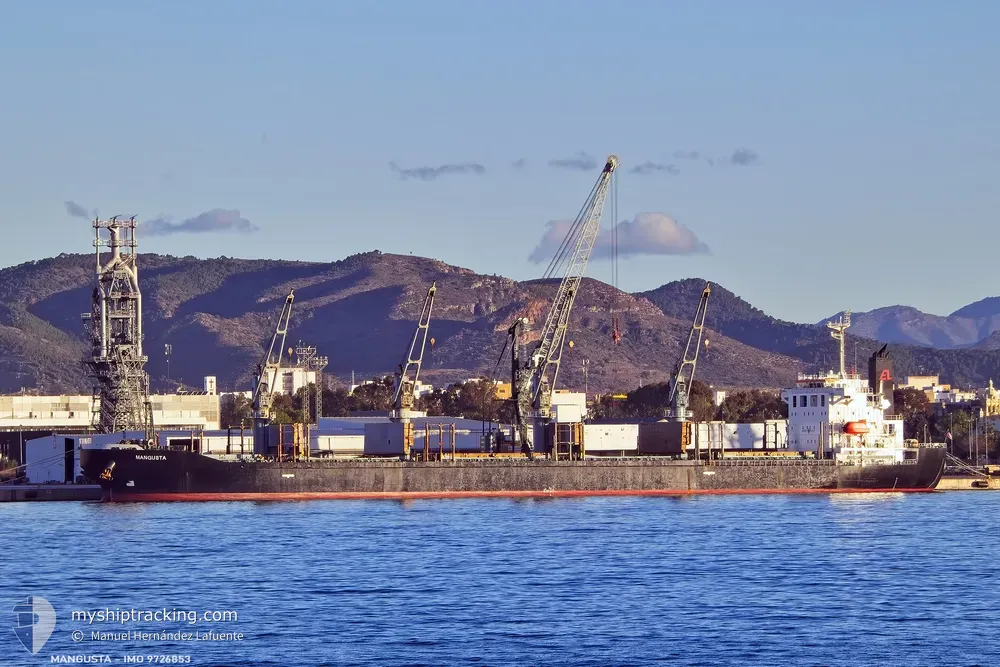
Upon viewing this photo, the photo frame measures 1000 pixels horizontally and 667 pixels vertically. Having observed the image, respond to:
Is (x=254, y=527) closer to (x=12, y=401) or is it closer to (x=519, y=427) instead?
(x=519, y=427)

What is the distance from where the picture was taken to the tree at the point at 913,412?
176750 millimetres

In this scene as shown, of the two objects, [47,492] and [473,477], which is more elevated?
[473,477]

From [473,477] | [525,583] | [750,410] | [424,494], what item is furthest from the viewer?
[750,410]

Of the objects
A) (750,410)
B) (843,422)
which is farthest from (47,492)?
(750,410)

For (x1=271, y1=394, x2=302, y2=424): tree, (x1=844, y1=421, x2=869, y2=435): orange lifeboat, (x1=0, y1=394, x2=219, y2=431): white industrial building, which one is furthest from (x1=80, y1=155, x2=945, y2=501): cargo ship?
(x1=271, y1=394, x2=302, y2=424): tree

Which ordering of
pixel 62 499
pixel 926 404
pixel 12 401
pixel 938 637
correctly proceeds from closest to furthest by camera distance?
pixel 938 637 < pixel 62 499 < pixel 12 401 < pixel 926 404

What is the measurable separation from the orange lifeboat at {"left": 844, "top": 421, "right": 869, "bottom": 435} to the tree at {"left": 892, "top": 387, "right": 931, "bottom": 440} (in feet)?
181

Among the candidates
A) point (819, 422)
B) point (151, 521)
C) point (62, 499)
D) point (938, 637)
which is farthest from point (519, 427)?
point (938, 637)

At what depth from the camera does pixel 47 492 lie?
109938 mm

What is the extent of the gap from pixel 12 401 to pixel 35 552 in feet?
297

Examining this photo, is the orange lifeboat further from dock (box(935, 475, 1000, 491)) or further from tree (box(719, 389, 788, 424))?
tree (box(719, 389, 788, 424))

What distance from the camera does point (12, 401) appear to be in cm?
15825
